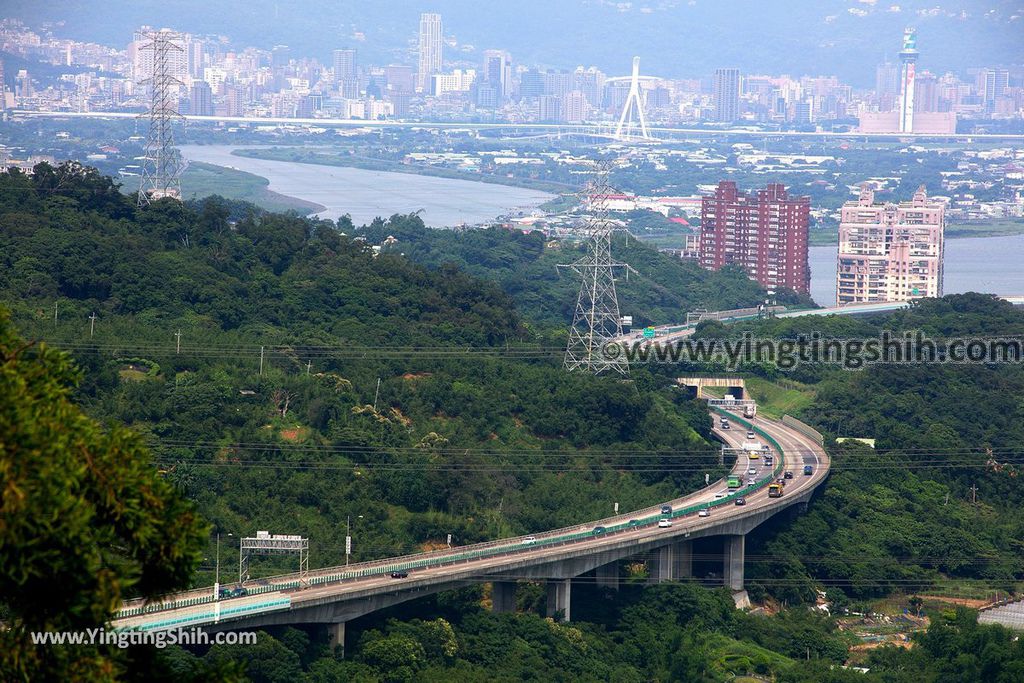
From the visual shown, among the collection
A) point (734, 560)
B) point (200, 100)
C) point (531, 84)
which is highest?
point (531, 84)

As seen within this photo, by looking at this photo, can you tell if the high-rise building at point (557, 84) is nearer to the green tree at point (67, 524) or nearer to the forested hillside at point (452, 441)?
the forested hillside at point (452, 441)

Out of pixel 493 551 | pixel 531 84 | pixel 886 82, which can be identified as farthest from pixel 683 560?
pixel 886 82

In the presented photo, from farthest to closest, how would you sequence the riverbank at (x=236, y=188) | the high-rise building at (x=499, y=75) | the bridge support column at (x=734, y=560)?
the high-rise building at (x=499, y=75) → the riverbank at (x=236, y=188) → the bridge support column at (x=734, y=560)

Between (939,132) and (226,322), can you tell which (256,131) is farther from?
(226,322)

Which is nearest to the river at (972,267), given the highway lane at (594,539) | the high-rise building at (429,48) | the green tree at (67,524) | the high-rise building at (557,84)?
the highway lane at (594,539)

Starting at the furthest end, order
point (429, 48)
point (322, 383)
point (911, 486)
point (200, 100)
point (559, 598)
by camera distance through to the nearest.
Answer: point (429, 48), point (200, 100), point (911, 486), point (322, 383), point (559, 598)

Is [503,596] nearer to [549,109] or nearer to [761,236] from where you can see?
[761,236]
